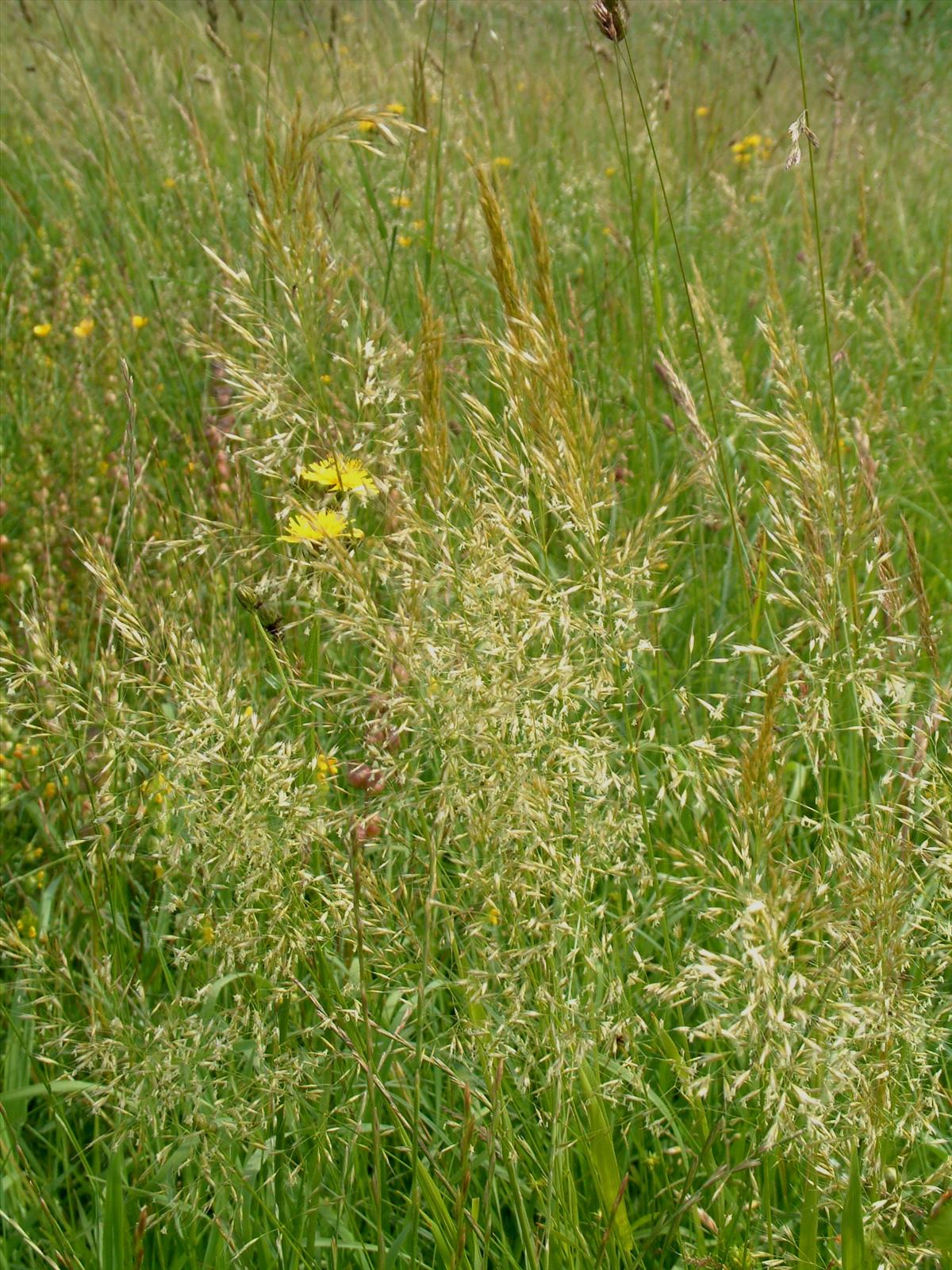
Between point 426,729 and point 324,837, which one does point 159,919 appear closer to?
point 324,837

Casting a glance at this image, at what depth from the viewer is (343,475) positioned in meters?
1.10

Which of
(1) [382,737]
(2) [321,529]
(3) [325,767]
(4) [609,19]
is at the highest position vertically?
(4) [609,19]

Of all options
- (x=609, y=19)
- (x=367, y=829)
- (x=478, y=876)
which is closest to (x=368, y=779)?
(x=367, y=829)

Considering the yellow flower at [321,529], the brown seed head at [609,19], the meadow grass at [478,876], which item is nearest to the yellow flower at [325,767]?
the meadow grass at [478,876]

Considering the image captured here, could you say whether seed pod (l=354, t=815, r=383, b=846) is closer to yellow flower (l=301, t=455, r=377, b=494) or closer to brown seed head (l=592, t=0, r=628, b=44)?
yellow flower (l=301, t=455, r=377, b=494)

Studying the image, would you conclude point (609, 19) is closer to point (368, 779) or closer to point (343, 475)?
point (343, 475)

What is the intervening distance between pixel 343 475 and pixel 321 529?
58 mm

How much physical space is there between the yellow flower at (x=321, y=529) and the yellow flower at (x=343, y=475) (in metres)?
0.03

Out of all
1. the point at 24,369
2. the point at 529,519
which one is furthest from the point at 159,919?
the point at 24,369

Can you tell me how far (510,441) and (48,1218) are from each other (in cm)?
85

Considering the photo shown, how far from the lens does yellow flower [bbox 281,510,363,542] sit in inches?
42.1

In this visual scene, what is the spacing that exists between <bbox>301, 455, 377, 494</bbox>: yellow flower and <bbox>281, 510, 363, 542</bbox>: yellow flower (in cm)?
3

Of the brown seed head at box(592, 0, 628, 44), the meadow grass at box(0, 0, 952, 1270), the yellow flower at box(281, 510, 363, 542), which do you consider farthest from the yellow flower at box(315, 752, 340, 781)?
the brown seed head at box(592, 0, 628, 44)

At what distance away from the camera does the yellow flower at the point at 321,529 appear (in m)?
1.07
